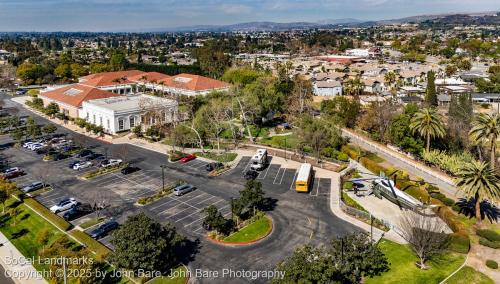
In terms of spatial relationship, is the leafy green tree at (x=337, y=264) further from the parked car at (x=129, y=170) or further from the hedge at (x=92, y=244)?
the parked car at (x=129, y=170)

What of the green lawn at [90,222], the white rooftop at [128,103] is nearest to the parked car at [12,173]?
the green lawn at [90,222]

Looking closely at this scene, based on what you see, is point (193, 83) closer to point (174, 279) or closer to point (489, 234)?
point (174, 279)

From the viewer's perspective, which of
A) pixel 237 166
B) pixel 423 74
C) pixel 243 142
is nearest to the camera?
pixel 237 166

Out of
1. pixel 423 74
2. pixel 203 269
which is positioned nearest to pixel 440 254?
pixel 203 269

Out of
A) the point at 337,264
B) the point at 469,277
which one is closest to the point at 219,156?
the point at 337,264

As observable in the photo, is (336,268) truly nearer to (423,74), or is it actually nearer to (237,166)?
(237,166)
